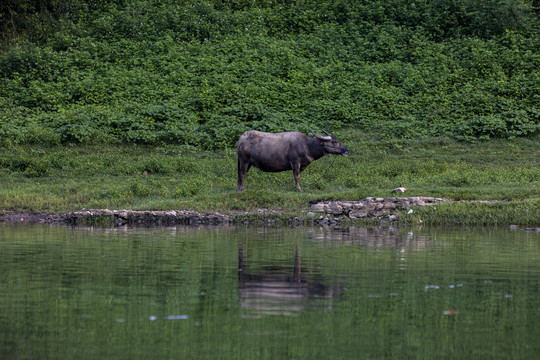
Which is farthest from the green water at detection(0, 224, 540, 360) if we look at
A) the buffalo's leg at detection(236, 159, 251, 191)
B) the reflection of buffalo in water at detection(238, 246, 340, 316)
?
the buffalo's leg at detection(236, 159, 251, 191)

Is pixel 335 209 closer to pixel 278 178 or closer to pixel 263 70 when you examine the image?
pixel 278 178

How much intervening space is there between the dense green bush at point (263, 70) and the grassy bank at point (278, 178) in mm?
1026

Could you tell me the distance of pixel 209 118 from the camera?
28.1m

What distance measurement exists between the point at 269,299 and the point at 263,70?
23219 millimetres

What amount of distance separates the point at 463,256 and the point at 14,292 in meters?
7.01

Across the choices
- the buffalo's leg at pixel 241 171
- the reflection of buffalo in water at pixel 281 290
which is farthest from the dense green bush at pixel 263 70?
the reflection of buffalo in water at pixel 281 290

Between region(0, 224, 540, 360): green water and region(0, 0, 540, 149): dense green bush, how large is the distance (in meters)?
13.0

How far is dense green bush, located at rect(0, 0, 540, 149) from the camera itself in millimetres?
27109

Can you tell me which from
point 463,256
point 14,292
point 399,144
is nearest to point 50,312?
point 14,292

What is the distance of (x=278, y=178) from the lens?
75.2 ft

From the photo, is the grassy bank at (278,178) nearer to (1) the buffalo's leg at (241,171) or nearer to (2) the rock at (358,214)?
(1) the buffalo's leg at (241,171)

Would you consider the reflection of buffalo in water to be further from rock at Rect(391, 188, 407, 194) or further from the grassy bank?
rock at Rect(391, 188, 407, 194)

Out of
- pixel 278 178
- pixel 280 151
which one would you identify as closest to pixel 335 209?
pixel 280 151

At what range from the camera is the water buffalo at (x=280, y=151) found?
21.4 meters
